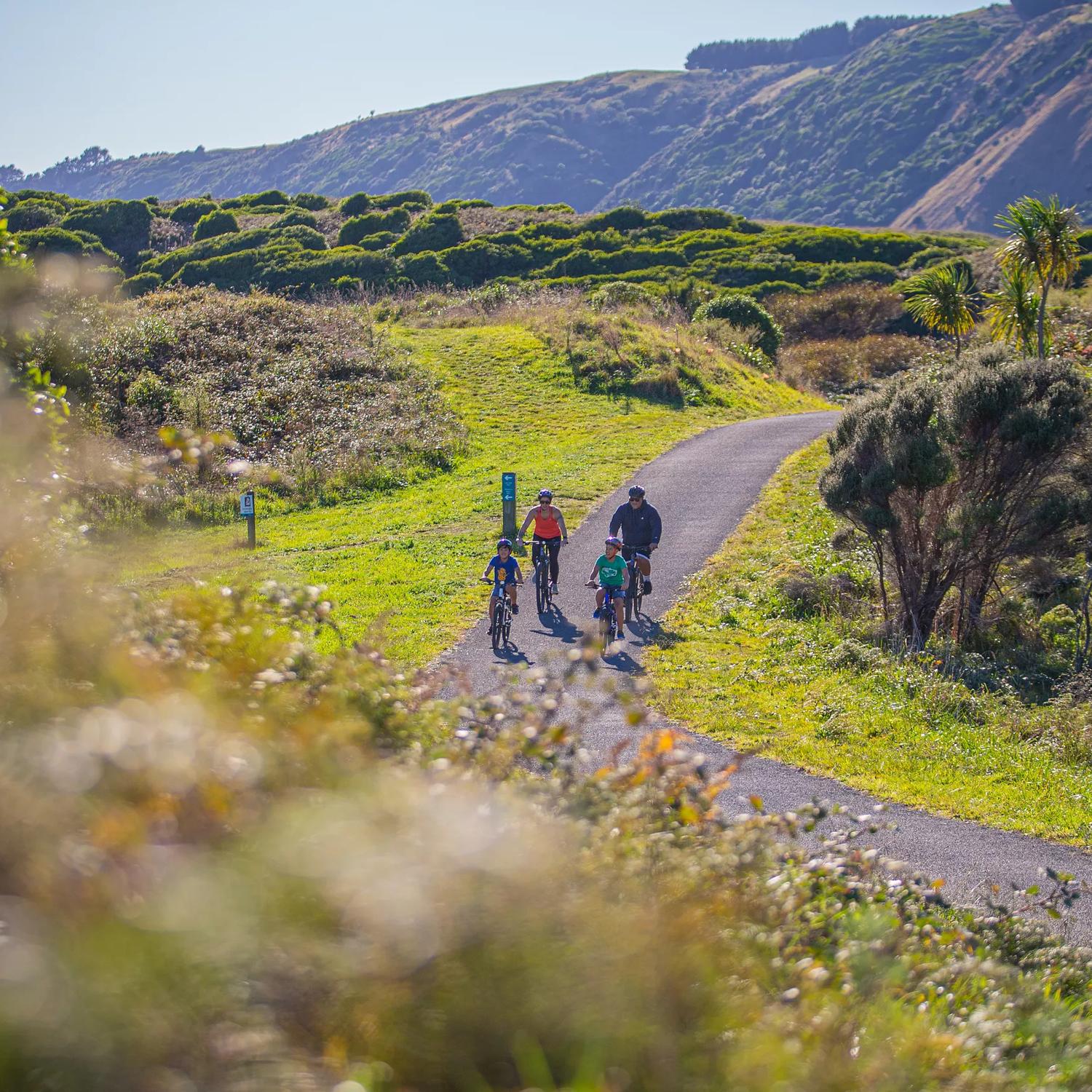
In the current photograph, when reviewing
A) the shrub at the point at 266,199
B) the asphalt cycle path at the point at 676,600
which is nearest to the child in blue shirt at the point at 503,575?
the asphalt cycle path at the point at 676,600

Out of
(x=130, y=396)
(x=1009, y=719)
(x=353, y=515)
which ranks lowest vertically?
(x=1009, y=719)

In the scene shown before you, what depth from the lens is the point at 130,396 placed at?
79.5 feet

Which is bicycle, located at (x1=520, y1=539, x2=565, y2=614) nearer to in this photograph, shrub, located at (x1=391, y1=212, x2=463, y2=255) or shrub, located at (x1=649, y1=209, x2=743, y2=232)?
shrub, located at (x1=391, y1=212, x2=463, y2=255)

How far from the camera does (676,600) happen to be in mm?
14492

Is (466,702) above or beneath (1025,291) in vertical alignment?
beneath

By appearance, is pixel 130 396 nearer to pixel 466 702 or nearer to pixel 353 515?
pixel 353 515

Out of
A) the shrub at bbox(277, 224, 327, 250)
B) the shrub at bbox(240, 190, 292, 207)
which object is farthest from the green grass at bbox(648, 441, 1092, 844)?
the shrub at bbox(240, 190, 292, 207)

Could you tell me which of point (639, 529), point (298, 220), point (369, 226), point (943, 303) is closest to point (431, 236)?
point (369, 226)

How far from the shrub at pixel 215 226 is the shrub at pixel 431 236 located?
971cm

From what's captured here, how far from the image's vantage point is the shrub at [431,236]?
50.6 metres

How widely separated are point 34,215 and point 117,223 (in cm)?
386

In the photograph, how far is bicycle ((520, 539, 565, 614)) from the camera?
1357cm

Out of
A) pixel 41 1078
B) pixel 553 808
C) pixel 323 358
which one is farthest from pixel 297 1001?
pixel 323 358

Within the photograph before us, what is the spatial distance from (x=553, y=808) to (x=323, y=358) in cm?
2596
